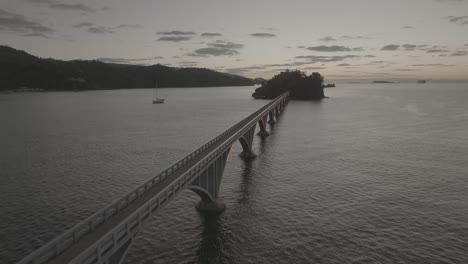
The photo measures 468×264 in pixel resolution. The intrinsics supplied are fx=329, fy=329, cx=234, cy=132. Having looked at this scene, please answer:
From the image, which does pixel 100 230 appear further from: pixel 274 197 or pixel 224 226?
pixel 274 197

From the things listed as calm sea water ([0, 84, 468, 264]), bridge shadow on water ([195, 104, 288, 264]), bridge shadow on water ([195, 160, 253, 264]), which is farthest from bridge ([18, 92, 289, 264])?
calm sea water ([0, 84, 468, 264])

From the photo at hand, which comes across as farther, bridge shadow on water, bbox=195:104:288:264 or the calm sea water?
the calm sea water

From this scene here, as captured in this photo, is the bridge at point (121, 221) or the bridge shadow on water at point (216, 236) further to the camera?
the bridge shadow on water at point (216, 236)

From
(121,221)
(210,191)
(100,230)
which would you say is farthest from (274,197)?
(100,230)

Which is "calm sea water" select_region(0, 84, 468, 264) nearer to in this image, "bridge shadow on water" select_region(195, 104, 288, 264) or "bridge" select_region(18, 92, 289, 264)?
"bridge shadow on water" select_region(195, 104, 288, 264)

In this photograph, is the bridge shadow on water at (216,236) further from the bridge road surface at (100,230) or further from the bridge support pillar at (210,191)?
the bridge road surface at (100,230)

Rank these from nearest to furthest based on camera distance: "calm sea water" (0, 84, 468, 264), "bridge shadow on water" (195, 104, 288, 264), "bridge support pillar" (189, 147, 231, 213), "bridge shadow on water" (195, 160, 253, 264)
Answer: "bridge shadow on water" (195, 160, 253, 264) → "bridge shadow on water" (195, 104, 288, 264) → "calm sea water" (0, 84, 468, 264) → "bridge support pillar" (189, 147, 231, 213)

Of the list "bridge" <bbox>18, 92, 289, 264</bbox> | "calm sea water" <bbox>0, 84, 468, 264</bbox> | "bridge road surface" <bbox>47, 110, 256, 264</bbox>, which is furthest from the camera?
"calm sea water" <bbox>0, 84, 468, 264</bbox>

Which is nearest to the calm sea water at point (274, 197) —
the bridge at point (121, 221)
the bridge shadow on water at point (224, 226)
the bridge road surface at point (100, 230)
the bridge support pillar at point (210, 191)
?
the bridge shadow on water at point (224, 226)

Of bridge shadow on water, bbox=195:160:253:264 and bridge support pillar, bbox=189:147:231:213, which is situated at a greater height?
bridge support pillar, bbox=189:147:231:213

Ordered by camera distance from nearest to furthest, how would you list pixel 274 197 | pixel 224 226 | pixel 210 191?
pixel 224 226, pixel 210 191, pixel 274 197

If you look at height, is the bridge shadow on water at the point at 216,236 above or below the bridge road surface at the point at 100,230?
below

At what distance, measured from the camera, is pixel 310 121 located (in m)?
146

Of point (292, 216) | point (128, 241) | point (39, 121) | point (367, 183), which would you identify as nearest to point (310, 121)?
point (367, 183)
